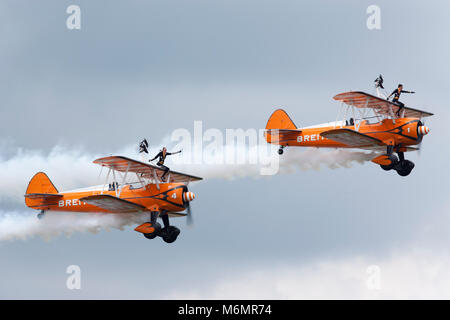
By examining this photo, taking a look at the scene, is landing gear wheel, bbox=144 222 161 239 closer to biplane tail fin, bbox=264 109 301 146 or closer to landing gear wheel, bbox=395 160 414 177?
biplane tail fin, bbox=264 109 301 146

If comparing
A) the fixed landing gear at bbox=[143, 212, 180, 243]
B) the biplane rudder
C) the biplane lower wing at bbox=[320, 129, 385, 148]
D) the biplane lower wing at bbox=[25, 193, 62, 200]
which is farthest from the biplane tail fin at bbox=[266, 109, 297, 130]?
the biplane lower wing at bbox=[25, 193, 62, 200]

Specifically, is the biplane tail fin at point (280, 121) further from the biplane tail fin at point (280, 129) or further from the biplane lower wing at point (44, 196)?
the biplane lower wing at point (44, 196)

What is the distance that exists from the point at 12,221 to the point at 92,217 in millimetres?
4626

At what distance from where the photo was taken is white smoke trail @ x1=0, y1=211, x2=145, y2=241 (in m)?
43.7

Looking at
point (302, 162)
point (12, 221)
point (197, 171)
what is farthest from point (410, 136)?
point (12, 221)

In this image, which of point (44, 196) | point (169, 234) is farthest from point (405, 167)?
point (44, 196)

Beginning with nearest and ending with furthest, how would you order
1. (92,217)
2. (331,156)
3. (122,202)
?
1. (122,202)
2. (92,217)
3. (331,156)

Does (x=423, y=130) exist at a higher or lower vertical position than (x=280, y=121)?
lower

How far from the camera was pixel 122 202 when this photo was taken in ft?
136

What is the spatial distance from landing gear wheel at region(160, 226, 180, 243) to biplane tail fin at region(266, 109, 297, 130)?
973cm

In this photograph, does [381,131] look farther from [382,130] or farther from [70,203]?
[70,203]

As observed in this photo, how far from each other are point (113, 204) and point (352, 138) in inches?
420

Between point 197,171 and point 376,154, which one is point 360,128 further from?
point 197,171

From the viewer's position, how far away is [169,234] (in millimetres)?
41969
